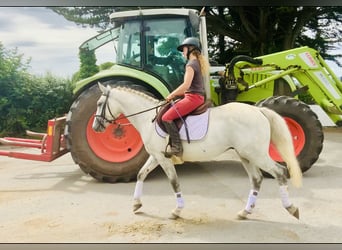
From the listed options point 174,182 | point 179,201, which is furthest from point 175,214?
point 174,182

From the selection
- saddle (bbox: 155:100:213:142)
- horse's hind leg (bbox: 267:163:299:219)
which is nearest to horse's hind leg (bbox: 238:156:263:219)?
horse's hind leg (bbox: 267:163:299:219)

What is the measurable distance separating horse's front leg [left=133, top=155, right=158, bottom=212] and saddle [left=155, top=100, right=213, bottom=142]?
0.65ft

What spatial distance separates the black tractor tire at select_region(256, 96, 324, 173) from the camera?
10.1ft

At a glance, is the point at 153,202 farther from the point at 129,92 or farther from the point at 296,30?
the point at 296,30

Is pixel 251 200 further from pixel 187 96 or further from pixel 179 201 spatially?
pixel 187 96

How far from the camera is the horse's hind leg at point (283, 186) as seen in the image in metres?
2.40

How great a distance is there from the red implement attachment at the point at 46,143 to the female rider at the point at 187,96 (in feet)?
3.14

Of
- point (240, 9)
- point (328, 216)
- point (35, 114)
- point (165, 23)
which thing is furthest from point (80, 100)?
point (328, 216)

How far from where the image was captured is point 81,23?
9.07ft

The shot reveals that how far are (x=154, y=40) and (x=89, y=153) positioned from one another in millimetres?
1002

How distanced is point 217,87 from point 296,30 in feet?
Result: 2.39

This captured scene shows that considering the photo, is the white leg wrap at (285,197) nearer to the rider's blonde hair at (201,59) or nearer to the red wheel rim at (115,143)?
the rider's blonde hair at (201,59)

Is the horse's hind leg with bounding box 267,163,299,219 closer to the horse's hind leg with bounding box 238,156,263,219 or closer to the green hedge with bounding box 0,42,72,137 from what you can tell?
the horse's hind leg with bounding box 238,156,263,219

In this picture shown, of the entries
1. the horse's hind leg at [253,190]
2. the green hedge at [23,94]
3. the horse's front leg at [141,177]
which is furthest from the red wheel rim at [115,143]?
the horse's hind leg at [253,190]
